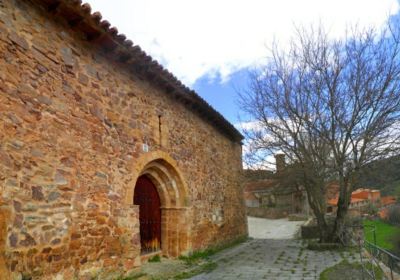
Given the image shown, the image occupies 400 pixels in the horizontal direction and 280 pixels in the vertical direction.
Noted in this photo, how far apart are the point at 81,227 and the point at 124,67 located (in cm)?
315

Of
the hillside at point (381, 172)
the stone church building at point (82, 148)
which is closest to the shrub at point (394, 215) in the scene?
the hillside at point (381, 172)

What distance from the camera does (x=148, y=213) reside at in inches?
325

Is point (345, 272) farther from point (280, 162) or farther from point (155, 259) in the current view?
point (280, 162)

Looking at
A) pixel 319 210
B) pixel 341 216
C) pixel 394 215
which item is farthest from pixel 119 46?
pixel 394 215

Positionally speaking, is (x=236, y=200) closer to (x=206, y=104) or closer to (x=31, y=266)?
(x=206, y=104)

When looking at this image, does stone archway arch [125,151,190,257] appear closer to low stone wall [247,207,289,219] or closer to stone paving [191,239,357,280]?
stone paving [191,239,357,280]

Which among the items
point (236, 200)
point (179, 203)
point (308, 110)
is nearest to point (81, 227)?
point (179, 203)

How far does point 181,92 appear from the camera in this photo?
28.2ft

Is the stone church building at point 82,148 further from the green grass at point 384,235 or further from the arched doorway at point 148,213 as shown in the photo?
the green grass at point 384,235

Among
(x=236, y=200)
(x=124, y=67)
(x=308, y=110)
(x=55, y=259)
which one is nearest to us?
(x=55, y=259)

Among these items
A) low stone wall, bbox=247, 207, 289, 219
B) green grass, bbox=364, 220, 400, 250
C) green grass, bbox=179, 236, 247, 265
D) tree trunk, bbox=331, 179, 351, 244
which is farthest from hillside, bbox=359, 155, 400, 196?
low stone wall, bbox=247, 207, 289, 219

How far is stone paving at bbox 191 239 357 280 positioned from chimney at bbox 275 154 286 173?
265 cm

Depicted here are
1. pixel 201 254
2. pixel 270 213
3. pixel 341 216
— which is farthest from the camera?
pixel 270 213

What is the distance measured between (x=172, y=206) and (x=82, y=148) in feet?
12.8
